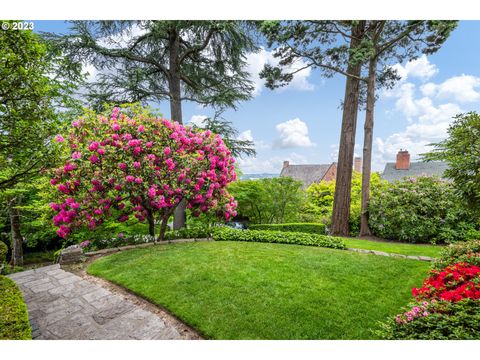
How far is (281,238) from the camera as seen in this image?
479 cm

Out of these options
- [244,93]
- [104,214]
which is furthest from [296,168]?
[104,214]

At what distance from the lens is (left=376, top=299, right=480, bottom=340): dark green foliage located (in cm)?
138

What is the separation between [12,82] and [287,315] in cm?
296

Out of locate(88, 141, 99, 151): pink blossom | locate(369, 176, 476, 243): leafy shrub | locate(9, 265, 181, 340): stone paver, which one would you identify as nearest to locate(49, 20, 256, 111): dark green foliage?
locate(88, 141, 99, 151): pink blossom

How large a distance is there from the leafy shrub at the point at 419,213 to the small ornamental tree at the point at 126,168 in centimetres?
397

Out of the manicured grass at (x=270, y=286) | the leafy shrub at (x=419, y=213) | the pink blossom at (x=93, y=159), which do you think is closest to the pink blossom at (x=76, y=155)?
the pink blossom at (x=93, y=159)

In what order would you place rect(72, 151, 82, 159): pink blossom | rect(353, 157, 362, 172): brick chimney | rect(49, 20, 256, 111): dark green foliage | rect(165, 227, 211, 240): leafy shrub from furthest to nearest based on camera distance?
rect(353, 157, 362, 172): brick chimney < rect(49, 20, 256, 111): dark green foliage < rect(165, 227, 211, 240): leafy shrub < rect(72, 151, 82, 159): pink blossom

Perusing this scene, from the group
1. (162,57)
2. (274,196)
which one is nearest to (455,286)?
(274,196)

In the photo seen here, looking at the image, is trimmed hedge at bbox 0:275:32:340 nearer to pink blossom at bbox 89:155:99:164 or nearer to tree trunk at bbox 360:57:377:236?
pink blossom at bbox 89:155:99:164

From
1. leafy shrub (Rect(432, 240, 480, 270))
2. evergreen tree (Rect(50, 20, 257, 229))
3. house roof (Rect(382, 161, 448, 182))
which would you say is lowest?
leafy shrub (Rect(432, 240, 480, 270))

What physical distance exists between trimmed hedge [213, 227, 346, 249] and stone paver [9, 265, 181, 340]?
2621 millimetres

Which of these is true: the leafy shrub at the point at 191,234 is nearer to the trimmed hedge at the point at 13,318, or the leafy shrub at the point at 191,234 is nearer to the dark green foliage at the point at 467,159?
the trimmed hedge at the point at 13,318
